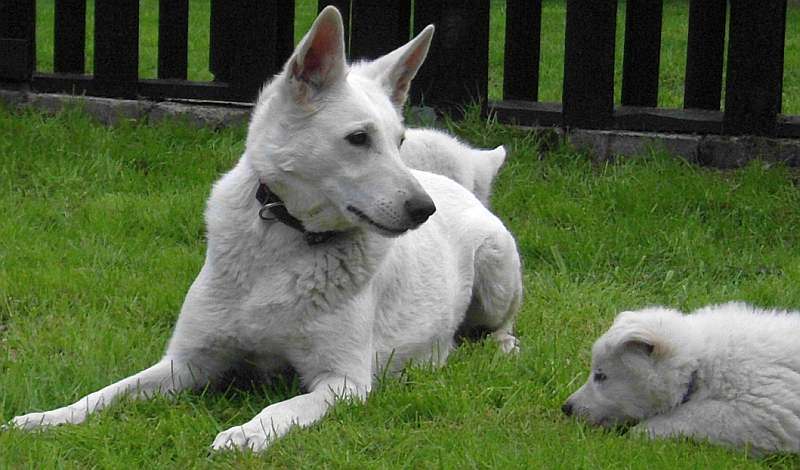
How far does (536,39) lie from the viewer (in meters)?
8.88

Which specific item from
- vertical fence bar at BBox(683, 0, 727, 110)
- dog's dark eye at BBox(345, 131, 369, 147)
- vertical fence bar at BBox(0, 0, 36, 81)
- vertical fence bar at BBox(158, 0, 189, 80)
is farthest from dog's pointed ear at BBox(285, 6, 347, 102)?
vertical fence bar at BBox(158, 0, 189, 80)

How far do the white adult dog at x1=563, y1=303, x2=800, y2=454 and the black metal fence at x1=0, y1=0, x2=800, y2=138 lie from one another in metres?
3.67

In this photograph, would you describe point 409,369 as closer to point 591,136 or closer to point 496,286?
point 496,286

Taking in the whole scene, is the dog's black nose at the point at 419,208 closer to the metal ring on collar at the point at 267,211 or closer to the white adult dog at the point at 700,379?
the metal ring on collar at the point at 267,211

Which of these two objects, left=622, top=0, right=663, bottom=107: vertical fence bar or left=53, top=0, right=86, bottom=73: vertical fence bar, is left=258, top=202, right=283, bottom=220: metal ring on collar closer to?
left=622, top=0, right=663, bottom=107: vertical fence bar

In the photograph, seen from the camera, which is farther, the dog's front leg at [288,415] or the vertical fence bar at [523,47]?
the vertical fence bar at [523,47]

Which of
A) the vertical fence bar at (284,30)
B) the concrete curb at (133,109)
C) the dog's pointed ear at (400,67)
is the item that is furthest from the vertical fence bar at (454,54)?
the dog's pointed ear at (400,67)

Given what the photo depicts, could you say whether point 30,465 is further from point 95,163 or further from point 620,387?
point 95,163

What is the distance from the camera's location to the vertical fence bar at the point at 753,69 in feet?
26.4

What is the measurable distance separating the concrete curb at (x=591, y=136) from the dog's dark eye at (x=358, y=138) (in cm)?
402

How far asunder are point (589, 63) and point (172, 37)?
3.34m

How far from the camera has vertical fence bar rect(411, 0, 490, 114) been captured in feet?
28.1

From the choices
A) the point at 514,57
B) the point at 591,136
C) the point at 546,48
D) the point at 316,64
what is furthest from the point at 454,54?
the point at 546,48

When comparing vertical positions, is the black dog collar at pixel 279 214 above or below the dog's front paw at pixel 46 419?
above
